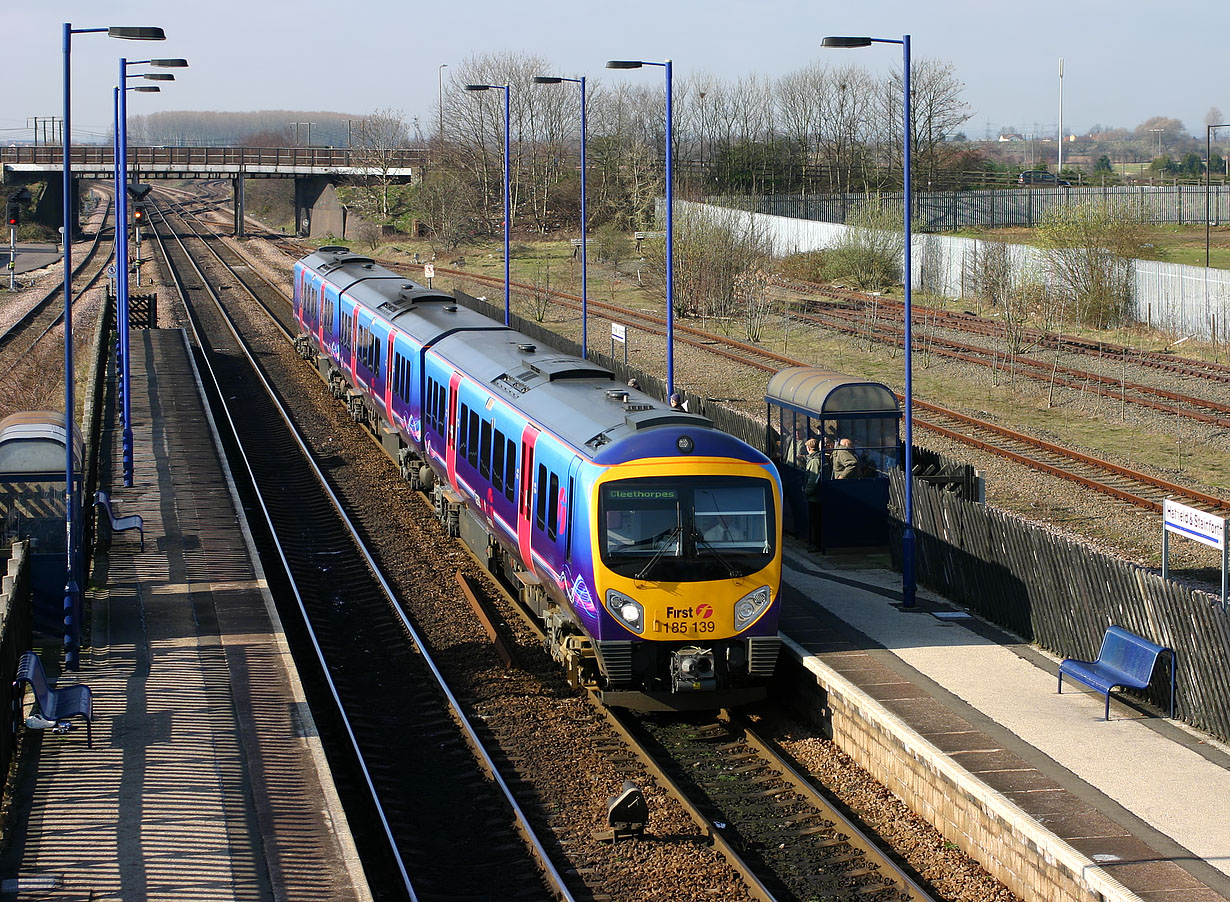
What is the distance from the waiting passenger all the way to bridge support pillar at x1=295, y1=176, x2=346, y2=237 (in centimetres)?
6741

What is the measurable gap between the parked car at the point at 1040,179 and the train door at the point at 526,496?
3447 inches

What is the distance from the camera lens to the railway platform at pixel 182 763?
9.84m

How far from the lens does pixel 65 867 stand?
10.0 metres

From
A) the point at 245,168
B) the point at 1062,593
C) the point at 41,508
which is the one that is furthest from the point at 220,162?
the point at 1062,593

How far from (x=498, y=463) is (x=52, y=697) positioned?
6082 mm

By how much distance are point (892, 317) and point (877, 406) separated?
2699 cm

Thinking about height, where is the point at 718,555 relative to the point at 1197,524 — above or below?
below

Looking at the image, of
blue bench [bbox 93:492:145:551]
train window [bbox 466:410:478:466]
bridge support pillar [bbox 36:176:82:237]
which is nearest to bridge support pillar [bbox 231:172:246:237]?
bridge support pillar [bbox 36:176:82:237]

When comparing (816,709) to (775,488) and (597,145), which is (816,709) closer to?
(775,488)

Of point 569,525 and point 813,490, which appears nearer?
point 569,525

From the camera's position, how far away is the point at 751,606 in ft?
42.4

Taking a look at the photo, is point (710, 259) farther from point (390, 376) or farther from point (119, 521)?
point (119, 521)

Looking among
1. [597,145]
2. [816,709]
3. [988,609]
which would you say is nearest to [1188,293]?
[988,609]

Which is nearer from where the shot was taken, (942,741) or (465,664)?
(942,741)
